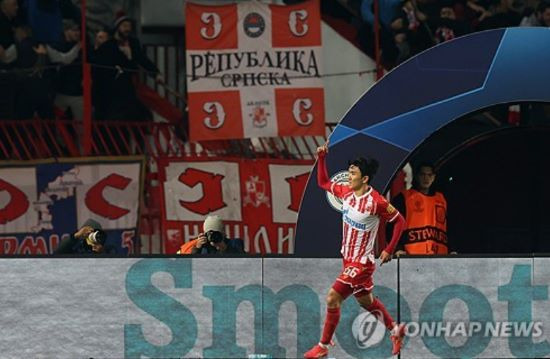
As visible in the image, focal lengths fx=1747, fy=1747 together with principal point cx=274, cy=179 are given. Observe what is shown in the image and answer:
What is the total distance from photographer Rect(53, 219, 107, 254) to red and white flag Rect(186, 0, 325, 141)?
311 cm

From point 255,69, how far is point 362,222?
5.20 meters

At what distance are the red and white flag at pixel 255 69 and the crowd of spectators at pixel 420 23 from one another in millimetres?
1520

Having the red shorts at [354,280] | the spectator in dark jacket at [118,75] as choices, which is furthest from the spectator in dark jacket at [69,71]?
the red shorts at [354,280]

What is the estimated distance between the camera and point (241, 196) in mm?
21078

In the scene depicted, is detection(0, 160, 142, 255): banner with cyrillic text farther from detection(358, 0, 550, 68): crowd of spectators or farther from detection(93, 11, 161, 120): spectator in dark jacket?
detection(358, 0, 550, 68): crowd of spectators

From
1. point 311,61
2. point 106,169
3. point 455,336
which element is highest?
point 311,61

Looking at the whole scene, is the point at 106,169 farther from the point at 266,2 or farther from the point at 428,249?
the point at 428,249

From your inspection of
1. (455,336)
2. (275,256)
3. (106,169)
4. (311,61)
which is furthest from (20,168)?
(455,336)

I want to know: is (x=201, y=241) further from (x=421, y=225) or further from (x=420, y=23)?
(x=420, y=23)

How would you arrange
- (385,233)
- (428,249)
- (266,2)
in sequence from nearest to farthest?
(428,249) < (385,233) < (266,2)

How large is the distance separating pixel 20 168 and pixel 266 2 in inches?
153

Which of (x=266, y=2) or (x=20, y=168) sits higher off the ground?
(x=266, y=2)

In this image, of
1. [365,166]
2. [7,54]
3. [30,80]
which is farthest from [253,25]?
[365,166]

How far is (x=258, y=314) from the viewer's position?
53.9 ft
